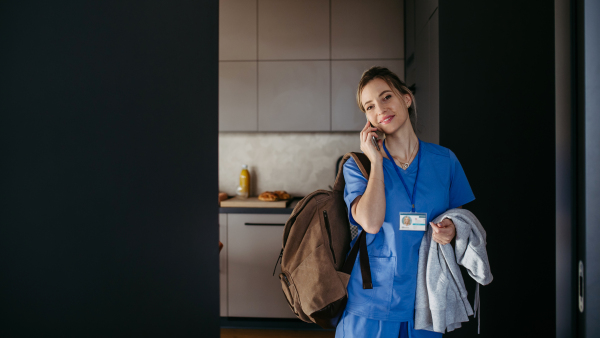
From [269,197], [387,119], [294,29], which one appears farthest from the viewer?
[294,29]

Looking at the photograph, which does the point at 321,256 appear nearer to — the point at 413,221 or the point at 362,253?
the point at 362,253

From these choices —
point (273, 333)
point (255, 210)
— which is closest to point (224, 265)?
point (255, 210)

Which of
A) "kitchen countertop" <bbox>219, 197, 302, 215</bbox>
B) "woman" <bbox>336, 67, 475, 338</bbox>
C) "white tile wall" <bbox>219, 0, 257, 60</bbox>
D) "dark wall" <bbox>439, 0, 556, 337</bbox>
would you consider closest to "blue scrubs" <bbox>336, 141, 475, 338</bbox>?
"woman" <bbox>336, 67, 475, 338</bbox>

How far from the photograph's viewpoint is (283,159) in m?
2.79

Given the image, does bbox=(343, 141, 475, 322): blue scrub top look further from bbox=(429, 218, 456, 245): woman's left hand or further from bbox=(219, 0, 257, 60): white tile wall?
bbox=(219, 0, 257, 60): white tile wall

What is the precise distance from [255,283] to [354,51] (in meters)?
1.95

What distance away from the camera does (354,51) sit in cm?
252

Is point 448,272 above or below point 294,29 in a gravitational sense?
below

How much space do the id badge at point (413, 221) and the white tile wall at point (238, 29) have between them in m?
2.12

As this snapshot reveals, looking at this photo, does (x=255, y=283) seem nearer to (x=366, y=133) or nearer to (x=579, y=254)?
(x=366, y=133)

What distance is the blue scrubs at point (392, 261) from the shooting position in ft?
2.93

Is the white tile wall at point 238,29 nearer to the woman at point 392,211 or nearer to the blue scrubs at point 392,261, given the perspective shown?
the woman at point 392,211
